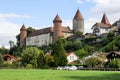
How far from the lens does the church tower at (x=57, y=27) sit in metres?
141

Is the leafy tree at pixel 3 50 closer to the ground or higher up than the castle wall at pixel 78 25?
closer to the ground

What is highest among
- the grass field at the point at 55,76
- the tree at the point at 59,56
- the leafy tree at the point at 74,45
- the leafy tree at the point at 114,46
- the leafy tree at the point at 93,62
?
the leafy tree at the point at 74,45

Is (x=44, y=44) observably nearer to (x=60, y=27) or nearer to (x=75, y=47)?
(x=60, y=27)

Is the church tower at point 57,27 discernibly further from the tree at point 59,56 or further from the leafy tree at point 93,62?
the leafy tree at point 93,62

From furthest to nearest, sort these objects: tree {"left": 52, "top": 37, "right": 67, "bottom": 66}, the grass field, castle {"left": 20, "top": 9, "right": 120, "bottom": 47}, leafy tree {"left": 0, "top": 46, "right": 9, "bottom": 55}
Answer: leafy tree {"left": 0, "top": 46, "right": 9, "bottom": 55}
castle {"left": 20, "top": 9, "right": 120, "bottom": 47}
tree {"left": 52, "top": 37, "right": 67, "bottom": 66}
the grass field

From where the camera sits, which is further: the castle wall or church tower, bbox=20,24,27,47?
church tower, bbox=20,24,27,47

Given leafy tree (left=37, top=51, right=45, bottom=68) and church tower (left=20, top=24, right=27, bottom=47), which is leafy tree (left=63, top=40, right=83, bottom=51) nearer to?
leafy tree (left=37, top=51, right=45, bottom=68)

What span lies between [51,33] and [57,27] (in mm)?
4524

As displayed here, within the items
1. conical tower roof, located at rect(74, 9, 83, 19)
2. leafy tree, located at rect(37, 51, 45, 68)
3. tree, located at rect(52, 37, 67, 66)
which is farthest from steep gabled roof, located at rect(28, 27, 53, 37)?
leafy tree, located at rect(37, 51, 45, 68)

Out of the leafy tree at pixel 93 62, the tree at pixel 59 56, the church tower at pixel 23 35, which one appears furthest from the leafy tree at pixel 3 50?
the leafy tree at pixel 93 62

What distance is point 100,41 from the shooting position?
113m

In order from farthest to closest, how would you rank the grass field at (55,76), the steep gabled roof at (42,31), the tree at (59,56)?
the steep gabled roof at (42,31) < the tree at (59,56) < the grass field at (55,76)

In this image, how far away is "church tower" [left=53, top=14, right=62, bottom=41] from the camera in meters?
141

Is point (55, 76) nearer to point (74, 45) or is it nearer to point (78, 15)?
point (74, 45)
